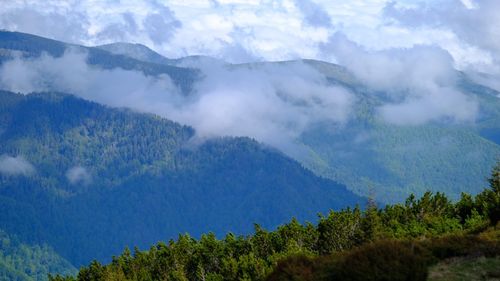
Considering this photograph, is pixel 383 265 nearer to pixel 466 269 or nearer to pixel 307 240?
pixel 466 269

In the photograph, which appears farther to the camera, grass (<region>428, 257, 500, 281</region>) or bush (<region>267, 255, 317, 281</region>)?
bush (<region>267, 255, 317, 281</region>)

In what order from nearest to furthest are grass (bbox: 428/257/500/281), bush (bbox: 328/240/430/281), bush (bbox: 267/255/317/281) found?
bush (bbox: 328/240/430/281)
grass (bbox: 428/257/500/281)
bush (bbox: 267/255/317/281)

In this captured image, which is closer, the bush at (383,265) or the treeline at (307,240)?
the bush at (383,265)

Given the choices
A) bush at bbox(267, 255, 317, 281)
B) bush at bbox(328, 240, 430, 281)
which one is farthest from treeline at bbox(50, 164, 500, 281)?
bush at bbox(328, 240, 430, 281)

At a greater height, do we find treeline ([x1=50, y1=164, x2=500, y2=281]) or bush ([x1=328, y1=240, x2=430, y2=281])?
treeline ([x1=50, y1=164, x2=500, y2=281])

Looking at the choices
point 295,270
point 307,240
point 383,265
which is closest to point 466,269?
point 383,265

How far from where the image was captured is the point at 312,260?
42188 mm

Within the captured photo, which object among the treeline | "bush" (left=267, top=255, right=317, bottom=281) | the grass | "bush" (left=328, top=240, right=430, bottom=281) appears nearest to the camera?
"bush" (left=328, top=240, right=430, bottom=281)

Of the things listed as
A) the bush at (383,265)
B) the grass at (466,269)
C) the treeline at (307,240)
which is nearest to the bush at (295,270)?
the bush at (383,265)

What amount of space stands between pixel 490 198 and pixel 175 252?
172ft

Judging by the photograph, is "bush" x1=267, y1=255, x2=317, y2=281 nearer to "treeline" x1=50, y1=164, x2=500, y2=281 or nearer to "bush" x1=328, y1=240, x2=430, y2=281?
"bush" x1=328, y1=240, x2=430, y2=281

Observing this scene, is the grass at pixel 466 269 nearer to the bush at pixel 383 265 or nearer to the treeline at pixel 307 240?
the bush at pixel 383 265

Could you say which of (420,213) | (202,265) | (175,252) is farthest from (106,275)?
(420,213)

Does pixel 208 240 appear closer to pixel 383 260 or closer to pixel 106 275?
pixel 106 275
